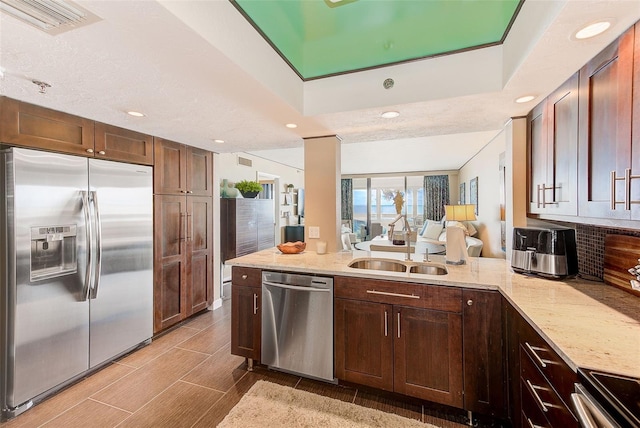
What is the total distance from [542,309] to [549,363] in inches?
12.1

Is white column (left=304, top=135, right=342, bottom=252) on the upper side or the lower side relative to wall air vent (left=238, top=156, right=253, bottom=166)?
lower

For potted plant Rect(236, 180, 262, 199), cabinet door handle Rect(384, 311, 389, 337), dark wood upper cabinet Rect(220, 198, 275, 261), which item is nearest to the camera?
cabinet door handle Rect(384, 311, 389, 337)

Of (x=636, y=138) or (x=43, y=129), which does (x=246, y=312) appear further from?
(x=636, y=138)

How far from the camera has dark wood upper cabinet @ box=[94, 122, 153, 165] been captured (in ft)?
7.70

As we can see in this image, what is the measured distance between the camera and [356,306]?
200 cm

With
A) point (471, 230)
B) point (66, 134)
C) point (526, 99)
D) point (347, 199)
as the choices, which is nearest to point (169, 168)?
point (66, 134)

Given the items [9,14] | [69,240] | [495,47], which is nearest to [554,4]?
[495,47]

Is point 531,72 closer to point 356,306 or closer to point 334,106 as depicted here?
point 334,106

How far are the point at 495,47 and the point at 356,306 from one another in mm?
1945

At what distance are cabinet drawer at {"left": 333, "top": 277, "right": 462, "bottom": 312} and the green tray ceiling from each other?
1568mm

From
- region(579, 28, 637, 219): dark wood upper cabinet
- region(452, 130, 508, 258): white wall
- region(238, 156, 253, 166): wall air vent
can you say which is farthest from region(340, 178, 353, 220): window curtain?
region(579, 28, 637, 219): dark wood upper cabinet

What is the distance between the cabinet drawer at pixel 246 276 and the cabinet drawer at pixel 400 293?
708 mm

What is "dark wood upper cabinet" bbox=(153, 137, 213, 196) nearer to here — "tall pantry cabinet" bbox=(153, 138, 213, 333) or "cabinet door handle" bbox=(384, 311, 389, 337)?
"tall pantry cabinet" bbox=(153, 138, 213, 333)

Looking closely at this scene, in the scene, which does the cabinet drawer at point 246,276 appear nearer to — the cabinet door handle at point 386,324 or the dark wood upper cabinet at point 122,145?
the cabinet door handle at point 386,324
